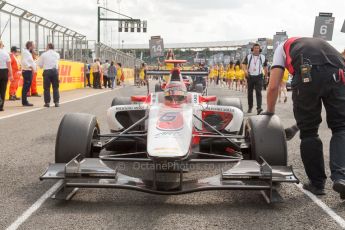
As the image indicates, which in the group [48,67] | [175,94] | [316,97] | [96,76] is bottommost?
[96,76]

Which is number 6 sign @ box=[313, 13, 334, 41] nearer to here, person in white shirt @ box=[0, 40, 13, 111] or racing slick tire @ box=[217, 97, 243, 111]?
person in white shirt @ box=[0, 40, 13, 111]

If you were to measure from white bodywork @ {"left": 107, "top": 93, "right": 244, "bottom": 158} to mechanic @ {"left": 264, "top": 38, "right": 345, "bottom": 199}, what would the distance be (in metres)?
1.00

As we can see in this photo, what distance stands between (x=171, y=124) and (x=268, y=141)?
0.89 m

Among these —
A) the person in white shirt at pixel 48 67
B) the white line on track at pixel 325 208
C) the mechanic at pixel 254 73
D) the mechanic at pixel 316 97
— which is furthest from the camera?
the person in white shirt at pixel 48 67

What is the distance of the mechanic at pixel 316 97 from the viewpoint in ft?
14.1

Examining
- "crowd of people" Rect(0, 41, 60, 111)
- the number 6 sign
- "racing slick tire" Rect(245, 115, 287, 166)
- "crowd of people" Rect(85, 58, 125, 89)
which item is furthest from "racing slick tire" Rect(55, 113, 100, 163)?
"crowd of people" Rect(85, 58, 125, 89)

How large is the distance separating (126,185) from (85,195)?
59 centimetres

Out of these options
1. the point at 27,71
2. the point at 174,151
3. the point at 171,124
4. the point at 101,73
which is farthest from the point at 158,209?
the point at 101,73

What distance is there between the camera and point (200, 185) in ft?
13.0

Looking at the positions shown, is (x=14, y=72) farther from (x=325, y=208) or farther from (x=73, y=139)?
(x=325, y=208)

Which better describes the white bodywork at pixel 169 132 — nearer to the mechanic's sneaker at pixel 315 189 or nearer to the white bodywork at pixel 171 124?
the white bodywork at pixel 171 124

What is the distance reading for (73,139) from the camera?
4574 mm

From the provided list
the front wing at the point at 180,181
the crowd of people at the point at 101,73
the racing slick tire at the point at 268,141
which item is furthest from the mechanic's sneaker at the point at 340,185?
the crowd of people at the point at 101,73

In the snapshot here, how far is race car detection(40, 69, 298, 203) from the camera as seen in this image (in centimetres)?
397
